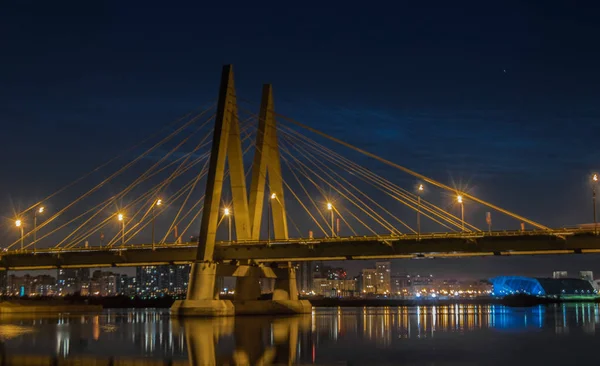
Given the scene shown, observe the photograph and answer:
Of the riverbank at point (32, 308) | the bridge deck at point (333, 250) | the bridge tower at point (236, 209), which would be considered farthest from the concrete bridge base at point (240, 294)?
the riverbank at point (32, 308)

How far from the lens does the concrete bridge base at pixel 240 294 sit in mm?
74625

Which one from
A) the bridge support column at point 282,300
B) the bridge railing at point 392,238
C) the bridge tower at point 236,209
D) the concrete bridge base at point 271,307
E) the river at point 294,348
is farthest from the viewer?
the bridge support column at point 282,300

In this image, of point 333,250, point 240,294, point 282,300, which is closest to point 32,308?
point 240,294

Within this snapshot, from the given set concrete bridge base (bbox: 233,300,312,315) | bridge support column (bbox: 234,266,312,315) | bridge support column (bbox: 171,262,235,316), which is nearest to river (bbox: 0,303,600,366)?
bridge support column (bbox: 171,262,235,316)

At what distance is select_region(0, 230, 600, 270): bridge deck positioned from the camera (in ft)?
223

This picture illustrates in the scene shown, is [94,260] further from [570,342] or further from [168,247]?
[570,342]

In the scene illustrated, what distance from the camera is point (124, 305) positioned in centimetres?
19825

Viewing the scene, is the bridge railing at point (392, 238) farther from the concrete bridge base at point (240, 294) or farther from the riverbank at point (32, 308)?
the riverbank at point (32, 308)

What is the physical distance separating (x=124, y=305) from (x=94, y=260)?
117m

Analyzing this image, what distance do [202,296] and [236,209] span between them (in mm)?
8695

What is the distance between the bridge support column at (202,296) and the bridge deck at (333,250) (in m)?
3.21

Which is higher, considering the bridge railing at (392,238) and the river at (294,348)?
the bridge railing at (392,238)

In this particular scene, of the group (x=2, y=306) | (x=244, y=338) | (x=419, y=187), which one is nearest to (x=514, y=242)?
(x=419, y=187)

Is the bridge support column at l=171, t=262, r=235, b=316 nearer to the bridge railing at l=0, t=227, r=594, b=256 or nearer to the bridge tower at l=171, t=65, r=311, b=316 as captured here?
the bridge tower at l=171, t=65, r=311, b=316
